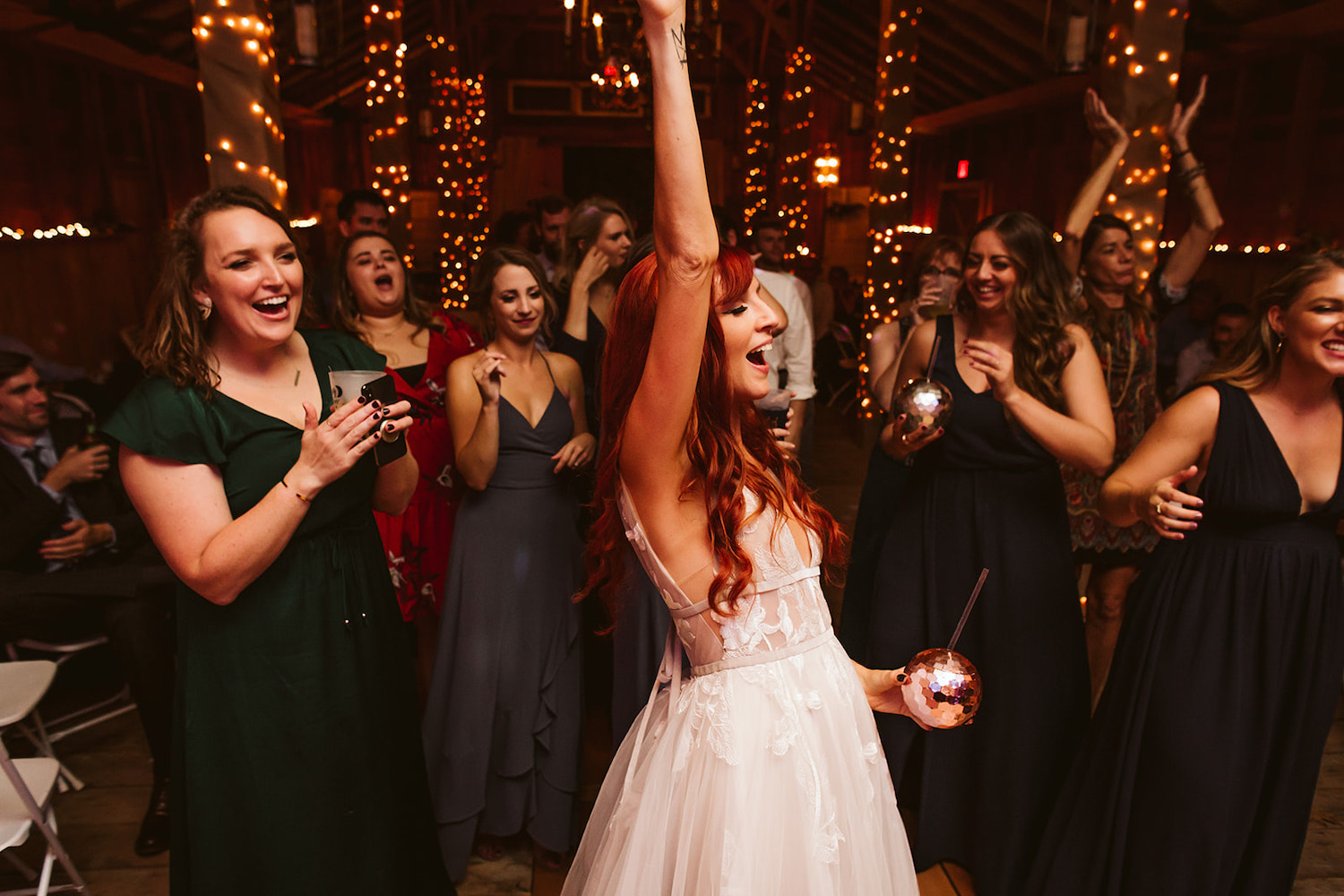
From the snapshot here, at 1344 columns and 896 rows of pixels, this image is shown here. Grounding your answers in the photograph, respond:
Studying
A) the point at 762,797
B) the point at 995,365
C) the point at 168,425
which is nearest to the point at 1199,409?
the point at 995,365

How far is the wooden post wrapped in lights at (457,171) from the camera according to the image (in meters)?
9.07

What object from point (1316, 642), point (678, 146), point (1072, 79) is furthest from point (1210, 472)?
point (1072, 79)

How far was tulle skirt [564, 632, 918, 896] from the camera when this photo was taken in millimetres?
1063

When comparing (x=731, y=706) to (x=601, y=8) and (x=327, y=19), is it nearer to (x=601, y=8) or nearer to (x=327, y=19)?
(x=601, y=8)

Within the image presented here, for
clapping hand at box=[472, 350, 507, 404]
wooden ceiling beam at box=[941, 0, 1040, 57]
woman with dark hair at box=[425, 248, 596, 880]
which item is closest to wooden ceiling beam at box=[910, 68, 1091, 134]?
wooden ceiling beam at box=[941, 0, 1040, 57]

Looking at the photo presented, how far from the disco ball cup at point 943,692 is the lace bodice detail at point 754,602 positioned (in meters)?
0.18

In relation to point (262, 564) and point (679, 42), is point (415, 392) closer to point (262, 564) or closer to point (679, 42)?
point (262, 564)

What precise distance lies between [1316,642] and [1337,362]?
1.89 feet

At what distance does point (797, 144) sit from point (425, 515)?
8586mm

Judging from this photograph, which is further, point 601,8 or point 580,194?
point 580,194

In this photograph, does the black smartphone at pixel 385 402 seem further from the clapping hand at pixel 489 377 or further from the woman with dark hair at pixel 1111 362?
the woman with dark hair at pixel 1111 362

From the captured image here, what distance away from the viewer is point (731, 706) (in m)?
1.11

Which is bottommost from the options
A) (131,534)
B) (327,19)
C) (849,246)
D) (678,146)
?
(131,534)

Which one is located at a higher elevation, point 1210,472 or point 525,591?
point 1210,472
